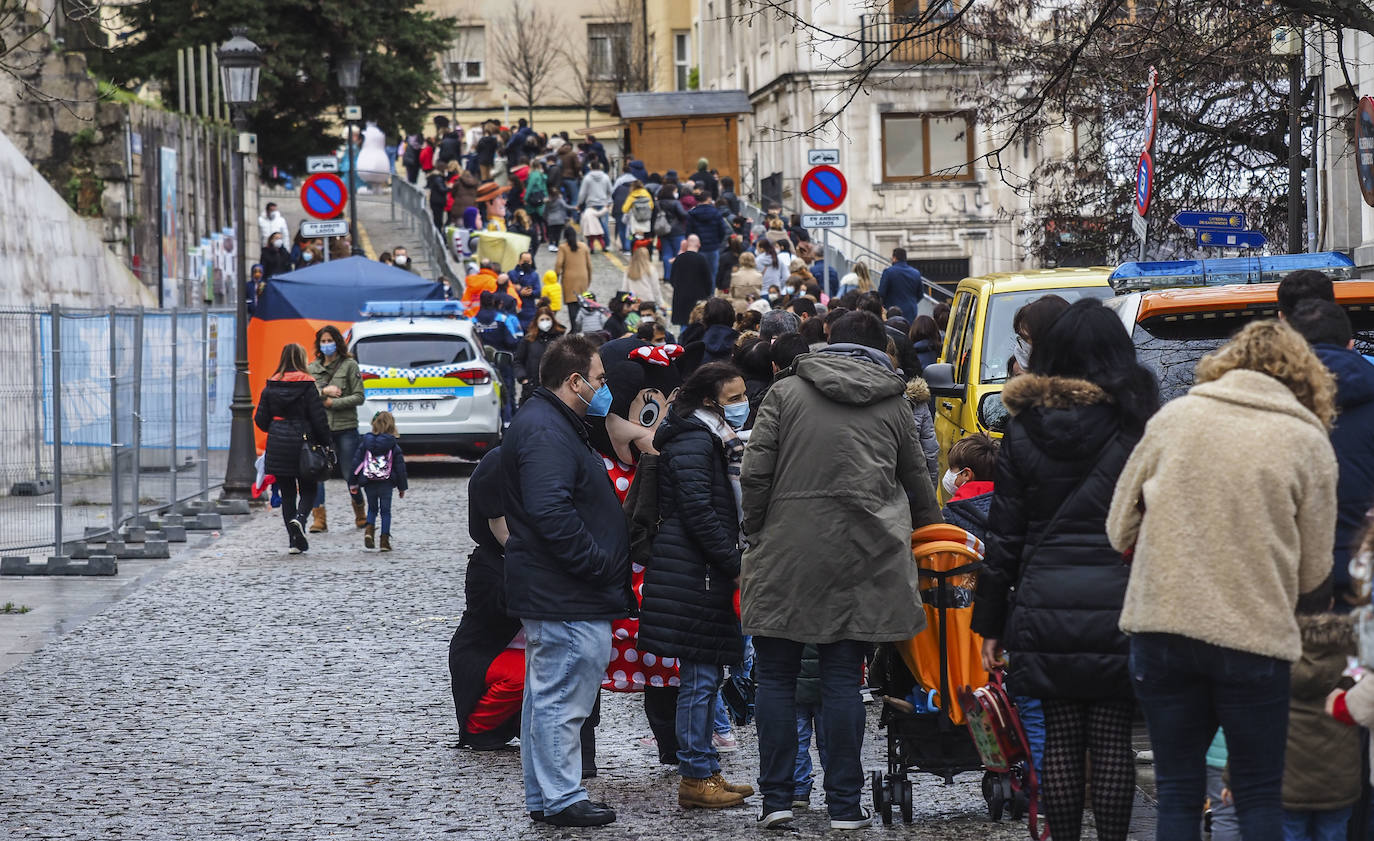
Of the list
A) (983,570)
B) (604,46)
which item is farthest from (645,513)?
(604,46)

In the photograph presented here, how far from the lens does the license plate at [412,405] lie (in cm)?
2172

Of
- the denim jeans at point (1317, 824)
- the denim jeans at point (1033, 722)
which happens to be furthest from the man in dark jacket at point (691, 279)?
the denim jeans at point (1317, 824)

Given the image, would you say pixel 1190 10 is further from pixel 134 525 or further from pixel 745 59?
pixel 745 59

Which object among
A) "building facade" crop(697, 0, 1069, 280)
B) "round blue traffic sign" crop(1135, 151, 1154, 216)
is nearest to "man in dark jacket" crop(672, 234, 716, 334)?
"round blue traffic sign" crop(1135, 151, 1154, 216)

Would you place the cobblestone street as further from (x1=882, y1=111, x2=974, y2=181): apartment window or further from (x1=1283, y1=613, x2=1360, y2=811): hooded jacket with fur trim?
(x1=882, y1=111, x2=974, y2=181): apartment window

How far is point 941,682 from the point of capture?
265 inches

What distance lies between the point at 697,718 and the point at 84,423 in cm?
952

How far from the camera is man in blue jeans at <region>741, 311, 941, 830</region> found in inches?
262

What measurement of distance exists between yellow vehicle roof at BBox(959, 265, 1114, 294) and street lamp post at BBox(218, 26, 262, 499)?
9.93m

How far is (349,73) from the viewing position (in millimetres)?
30422

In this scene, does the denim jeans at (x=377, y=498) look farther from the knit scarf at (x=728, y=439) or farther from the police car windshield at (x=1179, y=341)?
the knit scarf at (x=728, y=439)

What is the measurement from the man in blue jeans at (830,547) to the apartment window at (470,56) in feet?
244

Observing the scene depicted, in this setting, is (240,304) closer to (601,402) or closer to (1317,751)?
(601,402)

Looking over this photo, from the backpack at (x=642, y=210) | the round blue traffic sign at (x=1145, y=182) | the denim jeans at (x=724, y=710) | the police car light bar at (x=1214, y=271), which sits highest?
the backpack at (x=642, y=210)
